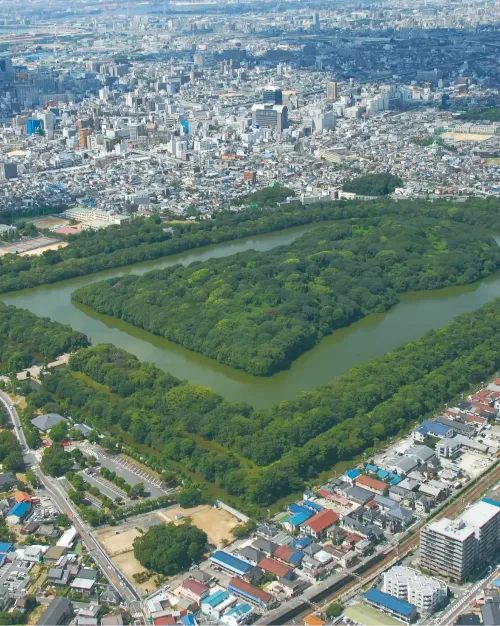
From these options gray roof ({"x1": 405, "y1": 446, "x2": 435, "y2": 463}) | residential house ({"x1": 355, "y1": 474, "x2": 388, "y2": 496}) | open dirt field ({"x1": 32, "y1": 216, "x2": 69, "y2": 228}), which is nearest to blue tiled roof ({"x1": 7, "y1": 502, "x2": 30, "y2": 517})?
residential house ({"x1": 355, "y1": 474, "x2": 388, "y2": 496})

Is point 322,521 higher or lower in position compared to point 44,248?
higher

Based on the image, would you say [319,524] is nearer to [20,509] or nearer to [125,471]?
[125,471]

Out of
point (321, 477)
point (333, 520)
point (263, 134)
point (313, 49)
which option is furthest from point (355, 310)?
point (313, 49)

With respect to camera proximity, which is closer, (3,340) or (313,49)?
(3,340)

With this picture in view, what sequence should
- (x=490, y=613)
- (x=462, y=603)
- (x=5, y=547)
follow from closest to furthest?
1. (x=490, y=613)
2. (x=462, y=603)
3. (x=5, y=547)

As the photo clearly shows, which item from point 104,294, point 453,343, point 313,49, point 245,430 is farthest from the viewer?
point 313,49

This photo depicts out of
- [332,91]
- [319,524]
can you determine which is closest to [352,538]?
[319,524]

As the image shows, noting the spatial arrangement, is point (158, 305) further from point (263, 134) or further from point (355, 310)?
point (263, 134)
